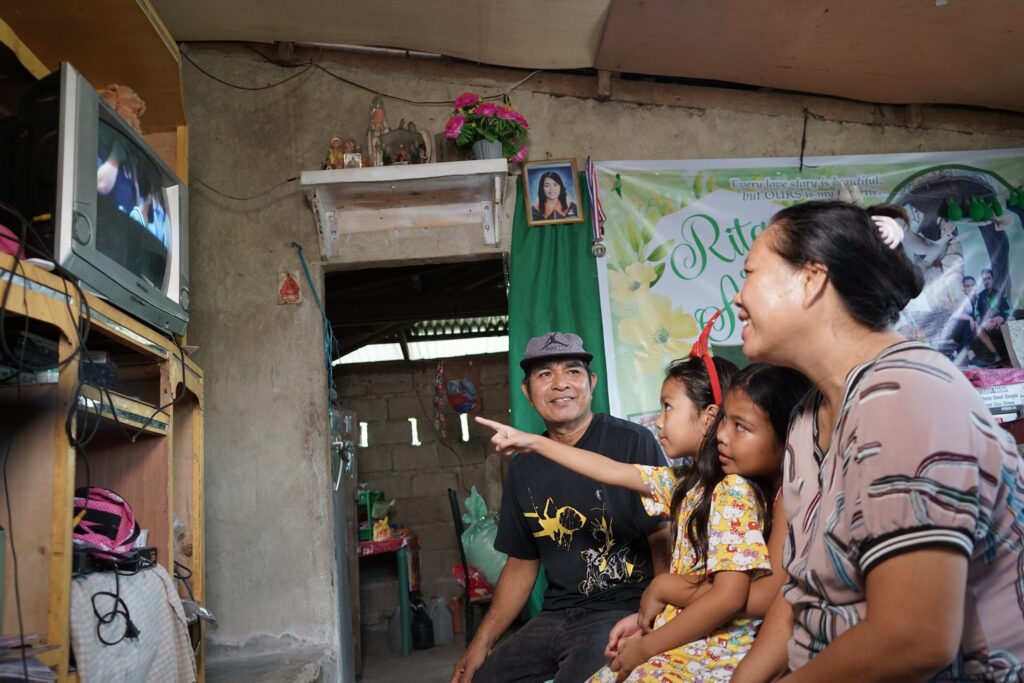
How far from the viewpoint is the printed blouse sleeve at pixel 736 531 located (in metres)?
1.64

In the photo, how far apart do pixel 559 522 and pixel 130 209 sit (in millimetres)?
1617

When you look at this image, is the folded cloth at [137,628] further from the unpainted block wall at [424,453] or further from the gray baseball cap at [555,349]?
the unpainted block wall at [424,453]

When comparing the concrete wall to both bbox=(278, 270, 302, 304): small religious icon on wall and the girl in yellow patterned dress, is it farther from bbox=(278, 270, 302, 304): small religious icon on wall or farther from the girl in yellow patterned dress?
the girl in yellow patterned dress

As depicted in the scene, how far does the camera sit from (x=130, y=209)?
2.54 meters

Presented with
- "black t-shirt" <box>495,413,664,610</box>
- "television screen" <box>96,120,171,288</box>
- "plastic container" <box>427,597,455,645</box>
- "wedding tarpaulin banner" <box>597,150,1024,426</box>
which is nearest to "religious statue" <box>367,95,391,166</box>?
Answer: "wedding tarpaulin banner" <box>597,150,1024,426</box>

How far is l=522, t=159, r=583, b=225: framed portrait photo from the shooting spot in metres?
4.24

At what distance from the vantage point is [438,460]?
845 cm

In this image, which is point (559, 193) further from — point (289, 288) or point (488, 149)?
point (289, 288)

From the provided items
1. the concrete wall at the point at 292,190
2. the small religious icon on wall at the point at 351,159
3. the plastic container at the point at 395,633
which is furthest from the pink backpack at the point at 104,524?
the plastic container at the point at 395,633

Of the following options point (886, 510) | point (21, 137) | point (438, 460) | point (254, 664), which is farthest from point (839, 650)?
point (438, 460)

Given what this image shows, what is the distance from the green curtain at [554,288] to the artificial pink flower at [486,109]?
1.58 feet

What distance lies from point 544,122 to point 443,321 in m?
4.33

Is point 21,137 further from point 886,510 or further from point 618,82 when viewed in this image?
point 618,82

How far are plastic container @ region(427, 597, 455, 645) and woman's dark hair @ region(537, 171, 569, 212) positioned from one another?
3926mm
